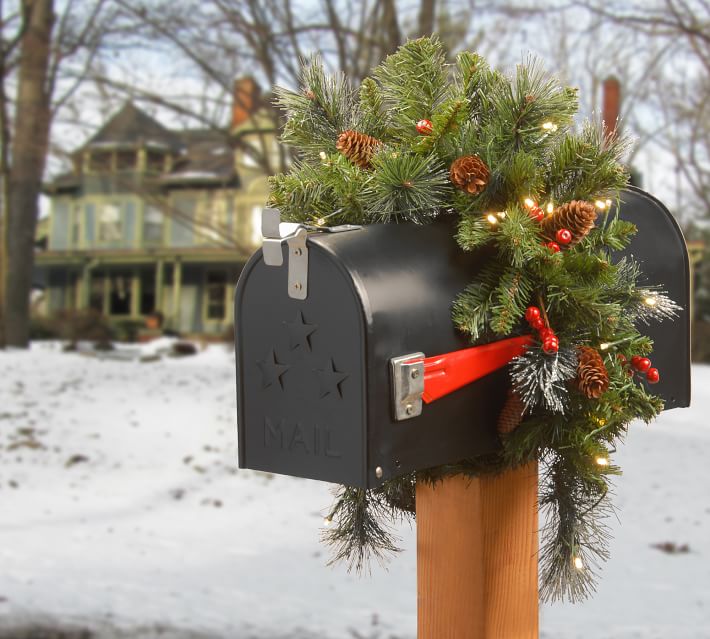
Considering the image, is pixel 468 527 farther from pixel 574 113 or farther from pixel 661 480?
pixel 661 480

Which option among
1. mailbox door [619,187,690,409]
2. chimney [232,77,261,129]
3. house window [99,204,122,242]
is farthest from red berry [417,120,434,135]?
house window [99,204,122,242]

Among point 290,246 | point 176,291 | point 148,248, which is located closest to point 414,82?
point 290,246

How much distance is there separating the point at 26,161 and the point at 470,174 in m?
11.7

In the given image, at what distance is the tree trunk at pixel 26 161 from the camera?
1110 cm

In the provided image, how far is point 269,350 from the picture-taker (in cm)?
139

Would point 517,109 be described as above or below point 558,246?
above

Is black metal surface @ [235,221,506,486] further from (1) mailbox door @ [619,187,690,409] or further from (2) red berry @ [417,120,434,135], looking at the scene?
(1) mailbox door @ [619,187,690,409]

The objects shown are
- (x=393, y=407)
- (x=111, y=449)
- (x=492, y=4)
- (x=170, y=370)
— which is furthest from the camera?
(x=170, y=370)

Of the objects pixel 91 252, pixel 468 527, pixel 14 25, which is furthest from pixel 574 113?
pixel 91 252

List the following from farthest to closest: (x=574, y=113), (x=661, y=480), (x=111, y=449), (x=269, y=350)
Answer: (x=111, y=449) → (x=661, y=480) → (x=574, y=113) → (x=269, y=350)

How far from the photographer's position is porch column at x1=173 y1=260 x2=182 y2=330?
21.5 m

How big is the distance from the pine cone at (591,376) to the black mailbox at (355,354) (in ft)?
0.36

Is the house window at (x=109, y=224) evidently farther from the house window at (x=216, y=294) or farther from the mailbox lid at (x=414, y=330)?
the mailbox lid at (x=414, y=330)

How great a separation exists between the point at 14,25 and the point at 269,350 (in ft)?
43.5
